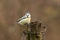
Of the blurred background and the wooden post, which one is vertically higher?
the blurred background

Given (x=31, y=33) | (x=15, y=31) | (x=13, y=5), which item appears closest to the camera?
(x=31, y=33)

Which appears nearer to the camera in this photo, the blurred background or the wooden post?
the wooden post

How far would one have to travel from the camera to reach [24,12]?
7.61 m

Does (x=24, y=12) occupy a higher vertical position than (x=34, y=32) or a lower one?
higher

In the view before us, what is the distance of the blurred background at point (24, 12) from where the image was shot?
7518mm

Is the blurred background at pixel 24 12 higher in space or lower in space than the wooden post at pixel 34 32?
higher

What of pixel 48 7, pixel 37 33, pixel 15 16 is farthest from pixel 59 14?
pixel 37 33

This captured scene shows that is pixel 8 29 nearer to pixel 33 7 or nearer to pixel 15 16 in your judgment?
pixel 15 16

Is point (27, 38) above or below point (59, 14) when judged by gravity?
below

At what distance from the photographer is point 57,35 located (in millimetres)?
7516

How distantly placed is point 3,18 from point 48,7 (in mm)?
1276

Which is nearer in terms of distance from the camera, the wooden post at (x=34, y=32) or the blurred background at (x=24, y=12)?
the wooden post at (x=34, y=32)

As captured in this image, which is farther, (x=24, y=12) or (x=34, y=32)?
(x=24, y=12)

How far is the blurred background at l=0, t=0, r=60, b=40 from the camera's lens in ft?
24.7
